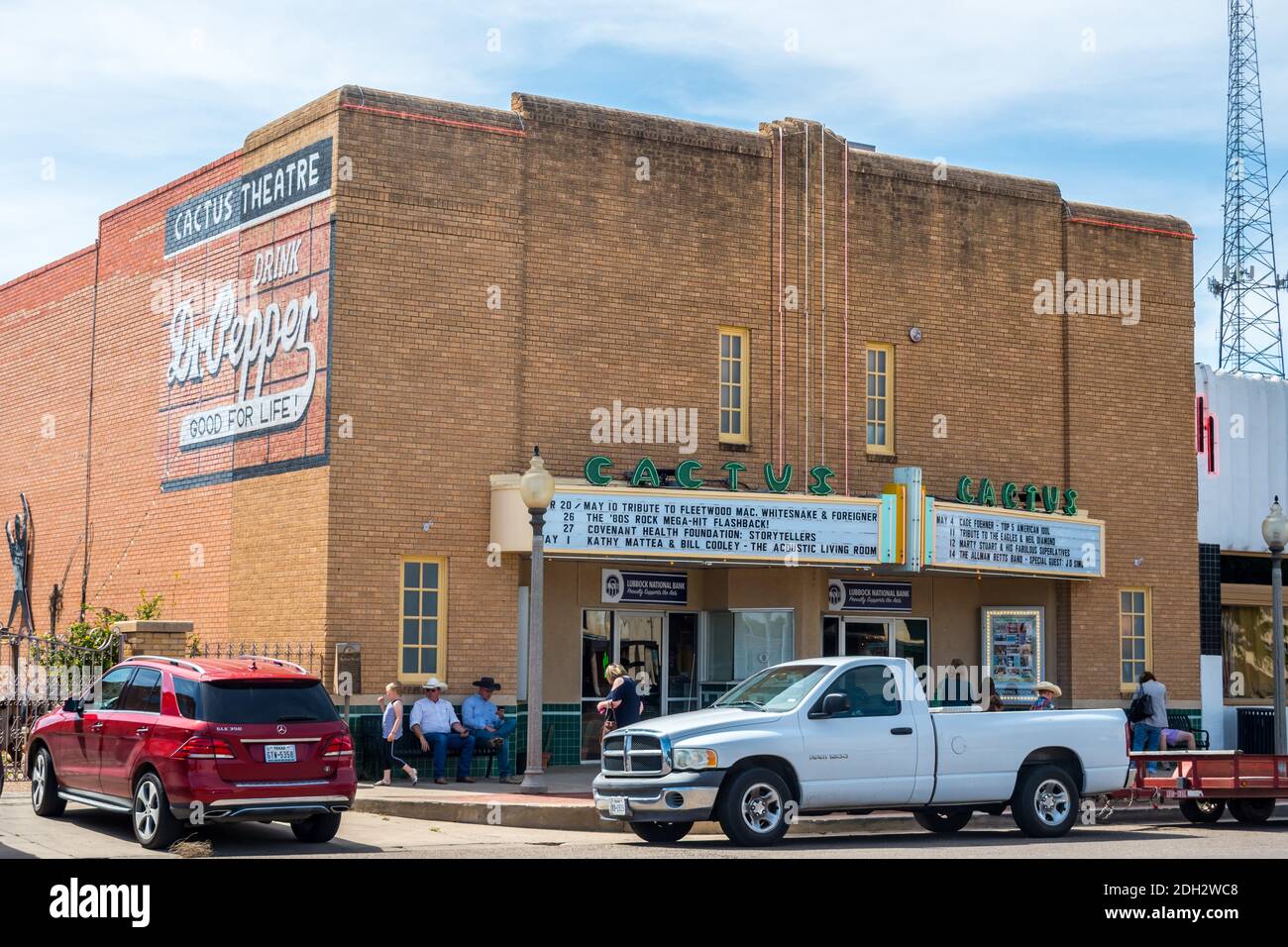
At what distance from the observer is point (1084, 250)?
27.6 meters

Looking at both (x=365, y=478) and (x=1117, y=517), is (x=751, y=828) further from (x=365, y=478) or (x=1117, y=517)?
(x=1117, y=517)

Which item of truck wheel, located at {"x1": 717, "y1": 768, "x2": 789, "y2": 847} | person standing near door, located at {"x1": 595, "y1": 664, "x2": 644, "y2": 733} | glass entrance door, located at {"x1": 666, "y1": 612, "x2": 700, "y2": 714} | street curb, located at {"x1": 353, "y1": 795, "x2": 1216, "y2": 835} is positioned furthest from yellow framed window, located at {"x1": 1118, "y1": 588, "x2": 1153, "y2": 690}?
truck wheel, located at {"x1": 717, "y1": 768, "x2": 789, "y2": 847}

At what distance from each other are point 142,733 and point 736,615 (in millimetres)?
11557

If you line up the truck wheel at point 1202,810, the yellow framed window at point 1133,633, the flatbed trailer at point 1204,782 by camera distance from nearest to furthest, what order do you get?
the flatbed trailer at point 1204,782 → the truck wheel at point 1202,810 → the yellow framed window at point 1133,633

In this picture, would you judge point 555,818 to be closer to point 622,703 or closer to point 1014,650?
point 622,703

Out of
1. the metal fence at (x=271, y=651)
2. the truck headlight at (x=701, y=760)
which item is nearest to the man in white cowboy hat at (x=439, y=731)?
the metal fence at (x=271, y=651)

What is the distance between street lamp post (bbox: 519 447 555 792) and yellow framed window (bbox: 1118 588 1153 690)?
11981 millimetres

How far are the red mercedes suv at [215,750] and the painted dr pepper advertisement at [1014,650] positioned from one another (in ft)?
46.8

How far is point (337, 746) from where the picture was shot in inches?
594

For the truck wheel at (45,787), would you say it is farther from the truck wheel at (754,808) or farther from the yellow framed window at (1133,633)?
the yellow framed window at (1133,633)

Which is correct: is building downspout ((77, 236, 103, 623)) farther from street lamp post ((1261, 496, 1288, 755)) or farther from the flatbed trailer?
street lamp post ((1261, 496, 1288, 755))

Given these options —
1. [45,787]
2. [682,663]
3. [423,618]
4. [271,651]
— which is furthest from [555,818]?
[682,663]

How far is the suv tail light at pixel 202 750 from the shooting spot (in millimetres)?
14266

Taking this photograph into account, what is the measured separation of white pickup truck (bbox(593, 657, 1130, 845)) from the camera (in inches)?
596
